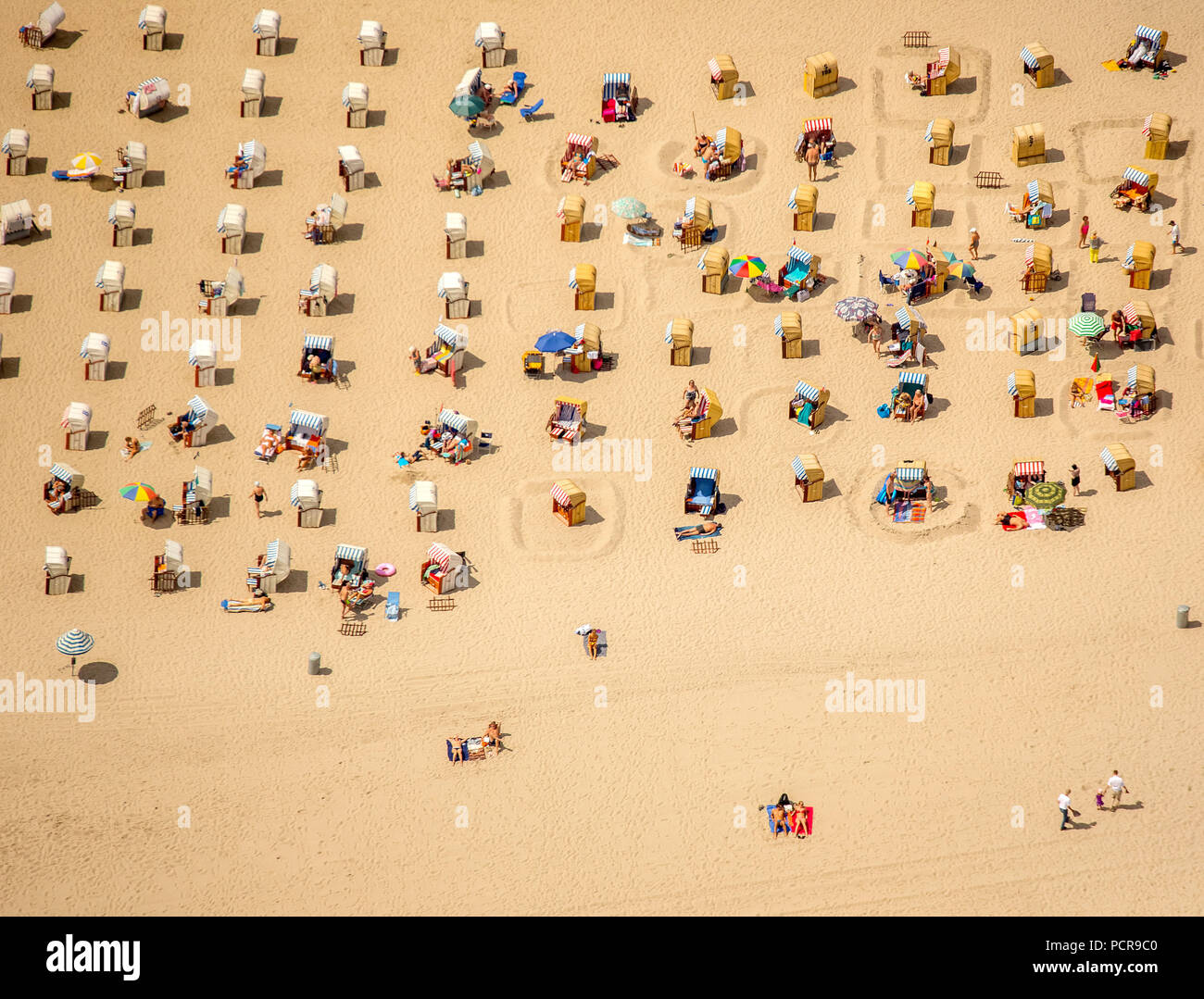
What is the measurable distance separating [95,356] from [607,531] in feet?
64.4

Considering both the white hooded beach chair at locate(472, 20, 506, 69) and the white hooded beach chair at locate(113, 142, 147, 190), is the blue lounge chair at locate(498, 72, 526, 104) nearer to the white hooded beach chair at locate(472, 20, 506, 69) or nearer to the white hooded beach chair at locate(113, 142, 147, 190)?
the white hooded beach chair at locate(472, 20, 506, 69)

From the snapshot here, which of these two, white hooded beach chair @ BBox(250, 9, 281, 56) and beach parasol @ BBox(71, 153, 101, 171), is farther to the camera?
white hooded beach chair @ BBox(250, 9, 281, 56)

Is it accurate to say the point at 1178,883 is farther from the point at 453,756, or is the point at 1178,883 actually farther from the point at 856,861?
the point at 453,756

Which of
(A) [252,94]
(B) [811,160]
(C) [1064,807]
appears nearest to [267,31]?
(A) [252,94]

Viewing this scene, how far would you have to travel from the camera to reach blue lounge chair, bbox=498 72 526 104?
275 feet

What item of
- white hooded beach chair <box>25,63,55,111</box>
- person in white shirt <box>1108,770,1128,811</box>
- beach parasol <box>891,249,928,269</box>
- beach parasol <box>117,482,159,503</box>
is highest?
white hooded beach chair <box>25,63,55,111</box>

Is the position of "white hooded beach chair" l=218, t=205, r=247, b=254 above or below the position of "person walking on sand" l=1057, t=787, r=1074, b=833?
above

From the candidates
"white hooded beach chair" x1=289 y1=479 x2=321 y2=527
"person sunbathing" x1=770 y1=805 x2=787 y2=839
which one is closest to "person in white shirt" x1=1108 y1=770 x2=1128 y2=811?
"person sunbathing" x1=770 y1=805 x2=787 y2=839

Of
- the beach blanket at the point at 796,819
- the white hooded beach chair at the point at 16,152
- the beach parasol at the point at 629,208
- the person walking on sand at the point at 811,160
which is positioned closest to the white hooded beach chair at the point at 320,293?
the beach parasol at the point at 629,208

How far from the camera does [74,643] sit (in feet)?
212

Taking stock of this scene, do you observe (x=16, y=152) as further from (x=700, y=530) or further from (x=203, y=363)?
(x=700, y=530)

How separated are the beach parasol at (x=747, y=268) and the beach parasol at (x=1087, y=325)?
11022mm

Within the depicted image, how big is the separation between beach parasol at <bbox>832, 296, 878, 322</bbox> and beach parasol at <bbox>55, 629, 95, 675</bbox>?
27659 millimetres

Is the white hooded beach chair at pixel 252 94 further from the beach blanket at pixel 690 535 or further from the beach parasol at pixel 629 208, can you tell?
the beach blanket at pixel 690 535
